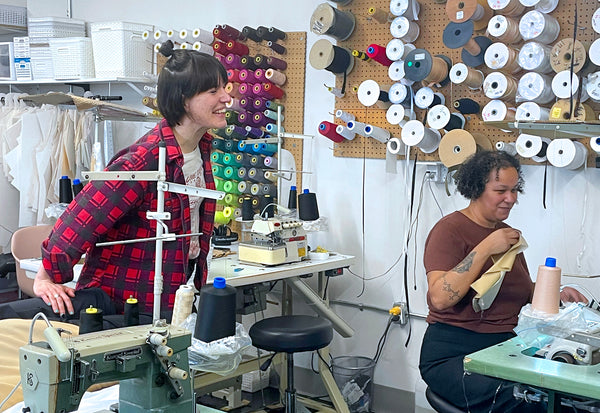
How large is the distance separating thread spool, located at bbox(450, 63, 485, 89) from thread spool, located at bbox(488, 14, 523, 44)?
7.0 inches

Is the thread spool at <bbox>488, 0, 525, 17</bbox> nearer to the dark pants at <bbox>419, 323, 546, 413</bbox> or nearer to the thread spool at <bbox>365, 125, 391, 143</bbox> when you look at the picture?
the thread spool at <bbox>365, 125, 391, 143</bbox>

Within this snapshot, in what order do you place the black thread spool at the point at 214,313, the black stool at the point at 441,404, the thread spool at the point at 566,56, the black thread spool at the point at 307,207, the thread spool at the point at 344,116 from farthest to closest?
the thread spool at the point at 344,116, the black thread spool at the point at 307,207, the thread spool at the point at 566,56, the black stool at the point at 441,404, the black thread spool at the point at 214,313

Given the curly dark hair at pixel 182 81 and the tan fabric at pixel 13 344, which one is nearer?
the tan fabric at pixel 13 344

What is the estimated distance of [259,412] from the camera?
11.0 feet

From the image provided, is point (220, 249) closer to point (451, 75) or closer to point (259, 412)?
point (259, 412)

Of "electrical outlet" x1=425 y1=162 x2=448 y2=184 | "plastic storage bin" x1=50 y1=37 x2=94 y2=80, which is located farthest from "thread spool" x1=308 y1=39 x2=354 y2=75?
"plastic storage bin" x1=50 y1=37 x2=94 y2=80

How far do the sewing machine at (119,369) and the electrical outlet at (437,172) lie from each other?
211 cm

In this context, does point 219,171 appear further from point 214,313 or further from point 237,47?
point 214,313

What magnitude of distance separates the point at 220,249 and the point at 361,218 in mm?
741

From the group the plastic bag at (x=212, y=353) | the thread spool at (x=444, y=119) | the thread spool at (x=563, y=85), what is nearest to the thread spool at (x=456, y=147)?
the thread spool at (x=444, y=119)

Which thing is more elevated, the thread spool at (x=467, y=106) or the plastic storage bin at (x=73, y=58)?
the plastic storage bin at (x=73, y=58)

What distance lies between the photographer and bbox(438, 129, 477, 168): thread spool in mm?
3033

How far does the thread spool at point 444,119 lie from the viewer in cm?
313

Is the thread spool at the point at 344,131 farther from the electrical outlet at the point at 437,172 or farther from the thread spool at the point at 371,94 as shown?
the electrical outlet at the point at 437,172
